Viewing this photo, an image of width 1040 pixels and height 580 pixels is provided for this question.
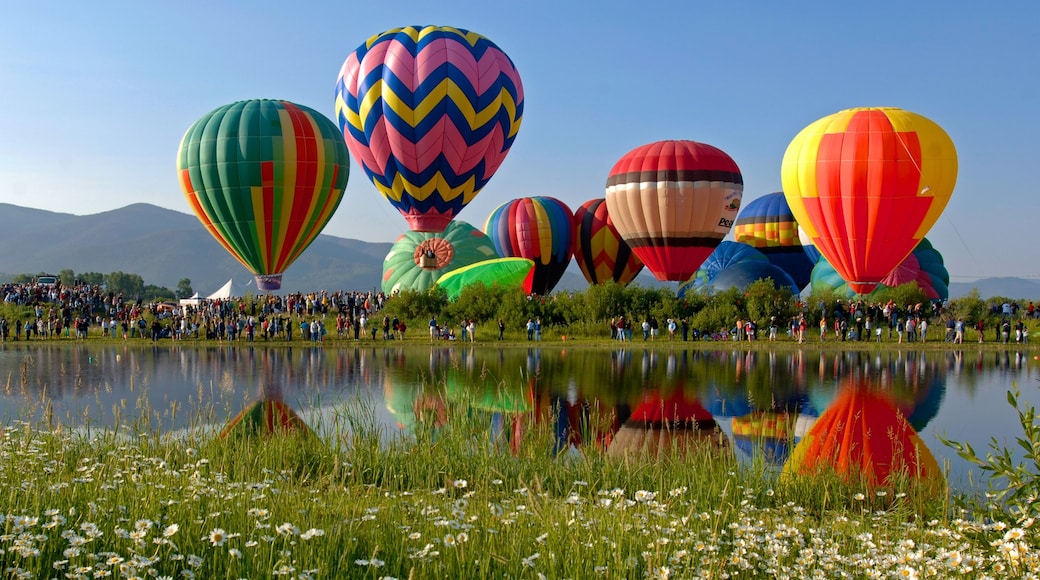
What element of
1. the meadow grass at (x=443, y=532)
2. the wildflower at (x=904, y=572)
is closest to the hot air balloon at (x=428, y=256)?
the meadow grass at (x=443, y=532)

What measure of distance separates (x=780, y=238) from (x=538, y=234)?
14.5 m

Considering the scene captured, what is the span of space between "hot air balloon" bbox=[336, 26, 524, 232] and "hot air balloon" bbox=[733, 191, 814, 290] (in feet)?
64.4

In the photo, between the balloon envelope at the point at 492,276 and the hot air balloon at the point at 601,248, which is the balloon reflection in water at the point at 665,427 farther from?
the hot air balloon at the point at 601,248

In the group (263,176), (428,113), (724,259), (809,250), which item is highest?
(428,113)

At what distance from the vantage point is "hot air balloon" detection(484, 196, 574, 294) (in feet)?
186

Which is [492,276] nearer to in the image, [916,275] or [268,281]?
[268,281]

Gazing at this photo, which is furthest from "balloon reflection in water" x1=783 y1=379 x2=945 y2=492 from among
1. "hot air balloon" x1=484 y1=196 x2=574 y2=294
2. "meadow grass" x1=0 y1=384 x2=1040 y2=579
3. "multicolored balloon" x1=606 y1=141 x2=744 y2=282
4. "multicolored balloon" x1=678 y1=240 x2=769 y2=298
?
"hot air balloon" x1=484 y1=196 x2=574 y2=294

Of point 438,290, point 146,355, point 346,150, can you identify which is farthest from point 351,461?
point 346,150

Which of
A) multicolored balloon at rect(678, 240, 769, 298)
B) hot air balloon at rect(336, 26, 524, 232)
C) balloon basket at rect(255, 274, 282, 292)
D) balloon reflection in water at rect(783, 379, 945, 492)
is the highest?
hot air balloon at rect(336, 26, 524, 232)

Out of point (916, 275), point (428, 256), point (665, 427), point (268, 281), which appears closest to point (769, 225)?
point (916, 275)

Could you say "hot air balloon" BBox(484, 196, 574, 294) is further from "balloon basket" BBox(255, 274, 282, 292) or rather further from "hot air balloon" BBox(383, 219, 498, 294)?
"balloon basket" BBox(255, 274, 282, 292)

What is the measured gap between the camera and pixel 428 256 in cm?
4650

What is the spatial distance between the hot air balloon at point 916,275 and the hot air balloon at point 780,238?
4159mm

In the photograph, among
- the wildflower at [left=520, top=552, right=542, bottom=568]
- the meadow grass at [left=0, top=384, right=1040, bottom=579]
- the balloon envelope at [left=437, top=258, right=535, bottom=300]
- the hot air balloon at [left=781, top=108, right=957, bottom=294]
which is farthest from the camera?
the balloon envelope at [left=437, top=258, right=535, bottom=300]
